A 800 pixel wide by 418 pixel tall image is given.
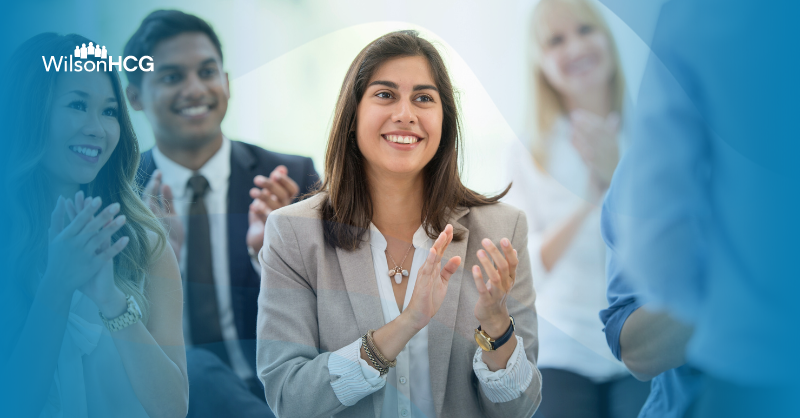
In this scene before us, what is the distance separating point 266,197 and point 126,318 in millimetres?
546

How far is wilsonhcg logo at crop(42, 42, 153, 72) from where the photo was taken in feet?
5.11

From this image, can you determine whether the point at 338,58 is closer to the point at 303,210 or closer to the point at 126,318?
the point at 303,210

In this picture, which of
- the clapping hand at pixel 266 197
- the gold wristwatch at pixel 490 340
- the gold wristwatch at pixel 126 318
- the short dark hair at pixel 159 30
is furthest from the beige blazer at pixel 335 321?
the short dark hair at pixel 159 30

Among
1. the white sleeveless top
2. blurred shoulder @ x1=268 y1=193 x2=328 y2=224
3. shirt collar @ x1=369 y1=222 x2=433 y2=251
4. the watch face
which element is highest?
blurred shoulder @ x1=268 y1=193 x2=328 y2=224

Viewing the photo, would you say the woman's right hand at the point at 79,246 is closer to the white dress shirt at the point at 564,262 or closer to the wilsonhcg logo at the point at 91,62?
the wilsonhcg logo at the point at 91,62

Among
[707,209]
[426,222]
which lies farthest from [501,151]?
[707,209]

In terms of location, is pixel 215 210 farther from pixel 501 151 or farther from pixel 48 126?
pixel 501 151

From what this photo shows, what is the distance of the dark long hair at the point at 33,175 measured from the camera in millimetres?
1521

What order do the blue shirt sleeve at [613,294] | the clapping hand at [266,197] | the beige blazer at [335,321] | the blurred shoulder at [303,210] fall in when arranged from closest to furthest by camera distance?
the beige blazer at [335,321] < the blurred shoulder at [303,210] < the blue shirt sleeve at [613,294] < the clapping hand at [266,197]

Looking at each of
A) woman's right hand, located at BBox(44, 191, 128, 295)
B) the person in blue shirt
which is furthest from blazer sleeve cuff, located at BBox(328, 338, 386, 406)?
the person in blue shirt

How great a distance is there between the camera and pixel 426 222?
61.3 inches

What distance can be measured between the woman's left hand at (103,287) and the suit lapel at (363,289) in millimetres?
636

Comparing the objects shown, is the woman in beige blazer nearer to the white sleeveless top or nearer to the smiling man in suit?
the smiling man in suit

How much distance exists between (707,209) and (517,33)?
0.80 m
